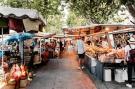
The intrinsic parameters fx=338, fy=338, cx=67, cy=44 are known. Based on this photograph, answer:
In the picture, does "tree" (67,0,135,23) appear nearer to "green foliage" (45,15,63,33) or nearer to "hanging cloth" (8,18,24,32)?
"green foliage" (45,15,63,33)

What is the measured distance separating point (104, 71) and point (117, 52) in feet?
4.19

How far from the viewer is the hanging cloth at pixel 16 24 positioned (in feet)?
31.9

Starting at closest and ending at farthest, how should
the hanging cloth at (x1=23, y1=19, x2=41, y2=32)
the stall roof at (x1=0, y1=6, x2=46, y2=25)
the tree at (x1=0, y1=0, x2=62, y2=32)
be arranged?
the stall roof at (x1=0, y1=6, x2=46, y2=25), the hanging cloth at (x1=23, y1=19, x2=41, y2=32), the tree at (x1=0, y1=0, x2=62, y2=32)

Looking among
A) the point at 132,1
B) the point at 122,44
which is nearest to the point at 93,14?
the point at 122,44

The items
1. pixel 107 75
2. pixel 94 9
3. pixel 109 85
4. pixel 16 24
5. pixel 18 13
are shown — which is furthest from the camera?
pixel 94 9

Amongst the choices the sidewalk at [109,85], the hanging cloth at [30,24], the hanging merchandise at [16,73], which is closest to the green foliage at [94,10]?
the sidewalk at [109,85]

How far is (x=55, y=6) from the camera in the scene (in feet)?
110

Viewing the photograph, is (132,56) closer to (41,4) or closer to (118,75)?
(118,75)

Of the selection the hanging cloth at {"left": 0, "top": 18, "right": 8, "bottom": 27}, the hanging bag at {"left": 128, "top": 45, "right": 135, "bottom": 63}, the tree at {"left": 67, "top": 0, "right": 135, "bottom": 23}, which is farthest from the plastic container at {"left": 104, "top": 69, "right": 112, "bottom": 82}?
the tree at {"left": 67, "top": 0, "right": 135, "bottom": 23}

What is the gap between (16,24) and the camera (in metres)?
9.98

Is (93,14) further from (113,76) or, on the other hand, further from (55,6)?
(113,76)

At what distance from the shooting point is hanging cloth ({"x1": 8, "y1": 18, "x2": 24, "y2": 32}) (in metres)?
9.73

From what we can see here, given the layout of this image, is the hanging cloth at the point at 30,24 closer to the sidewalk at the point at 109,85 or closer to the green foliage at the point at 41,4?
the sidewalk at the point at 109,85

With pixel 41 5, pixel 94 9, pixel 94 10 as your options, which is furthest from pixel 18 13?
pixel 41 5
